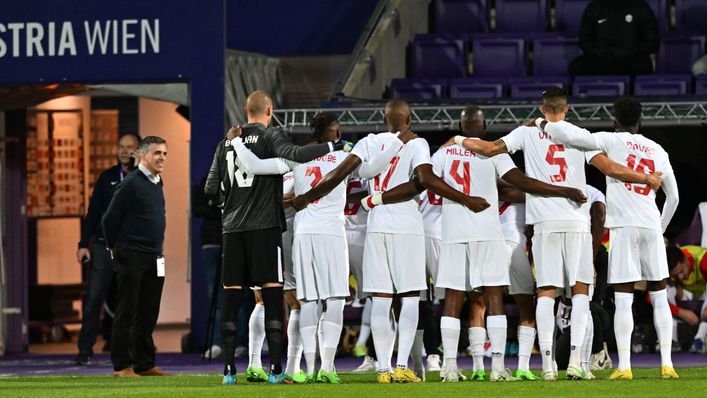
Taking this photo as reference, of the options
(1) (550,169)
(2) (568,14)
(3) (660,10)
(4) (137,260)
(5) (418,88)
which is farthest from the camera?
(2) (568,14)

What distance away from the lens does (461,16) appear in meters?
19.8

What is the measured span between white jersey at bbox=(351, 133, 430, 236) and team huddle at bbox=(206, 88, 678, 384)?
0.01 meters

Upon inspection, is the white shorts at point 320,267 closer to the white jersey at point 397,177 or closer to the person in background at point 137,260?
the white jersey at point 397,177

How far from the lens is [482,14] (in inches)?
776

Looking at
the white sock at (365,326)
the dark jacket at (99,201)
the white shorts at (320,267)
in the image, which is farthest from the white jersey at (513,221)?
the dark jacket at (99,201)

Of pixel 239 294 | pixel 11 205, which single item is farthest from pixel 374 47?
pixel 239 294

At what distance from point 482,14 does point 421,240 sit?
9585 mm

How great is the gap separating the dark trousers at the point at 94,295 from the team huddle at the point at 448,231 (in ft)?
14.8

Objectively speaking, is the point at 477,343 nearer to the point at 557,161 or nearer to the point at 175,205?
the point at 557,161

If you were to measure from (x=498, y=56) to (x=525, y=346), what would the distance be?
29.2 feet

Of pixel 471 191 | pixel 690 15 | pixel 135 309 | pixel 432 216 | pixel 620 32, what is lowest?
pixel 135 309

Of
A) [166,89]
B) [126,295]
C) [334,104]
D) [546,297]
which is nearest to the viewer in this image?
[546,297]

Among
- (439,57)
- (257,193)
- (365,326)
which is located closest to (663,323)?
(257,193)

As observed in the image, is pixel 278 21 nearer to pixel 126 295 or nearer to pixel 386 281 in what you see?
pixel 126 295
